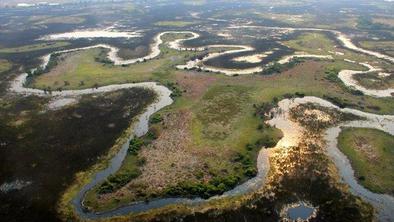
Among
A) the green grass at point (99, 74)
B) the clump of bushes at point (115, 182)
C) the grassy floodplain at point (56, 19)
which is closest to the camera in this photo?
the clump of bushes at point (115, 182)

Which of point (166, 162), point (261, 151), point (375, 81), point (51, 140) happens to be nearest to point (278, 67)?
point (375, 81)

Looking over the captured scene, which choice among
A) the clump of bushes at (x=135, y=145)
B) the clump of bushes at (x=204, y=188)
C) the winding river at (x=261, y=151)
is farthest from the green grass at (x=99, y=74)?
the clump of bushes at (x=204, y=188)

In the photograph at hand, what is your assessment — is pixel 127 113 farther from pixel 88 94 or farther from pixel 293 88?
pixel 293 88

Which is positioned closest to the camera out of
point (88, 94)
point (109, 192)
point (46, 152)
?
point (109, 192)

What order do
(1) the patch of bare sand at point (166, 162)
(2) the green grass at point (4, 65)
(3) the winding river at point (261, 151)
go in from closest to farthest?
(3) the winding river at point (261, 151) < (1) the patch of bare sand at point (166, 162) < (2) the green grass at point (4, 65)

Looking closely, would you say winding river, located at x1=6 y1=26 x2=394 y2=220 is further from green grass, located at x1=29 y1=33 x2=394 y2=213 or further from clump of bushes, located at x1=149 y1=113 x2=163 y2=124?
green grass, located at x1=29 y1=33 x2=394 y2=213

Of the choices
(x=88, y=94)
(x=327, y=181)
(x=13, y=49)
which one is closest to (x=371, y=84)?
(x=327, y=181)

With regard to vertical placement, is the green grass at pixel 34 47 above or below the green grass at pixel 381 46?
below

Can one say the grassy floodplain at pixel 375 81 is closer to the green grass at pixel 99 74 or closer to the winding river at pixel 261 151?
the winding river at pixel 261 151
